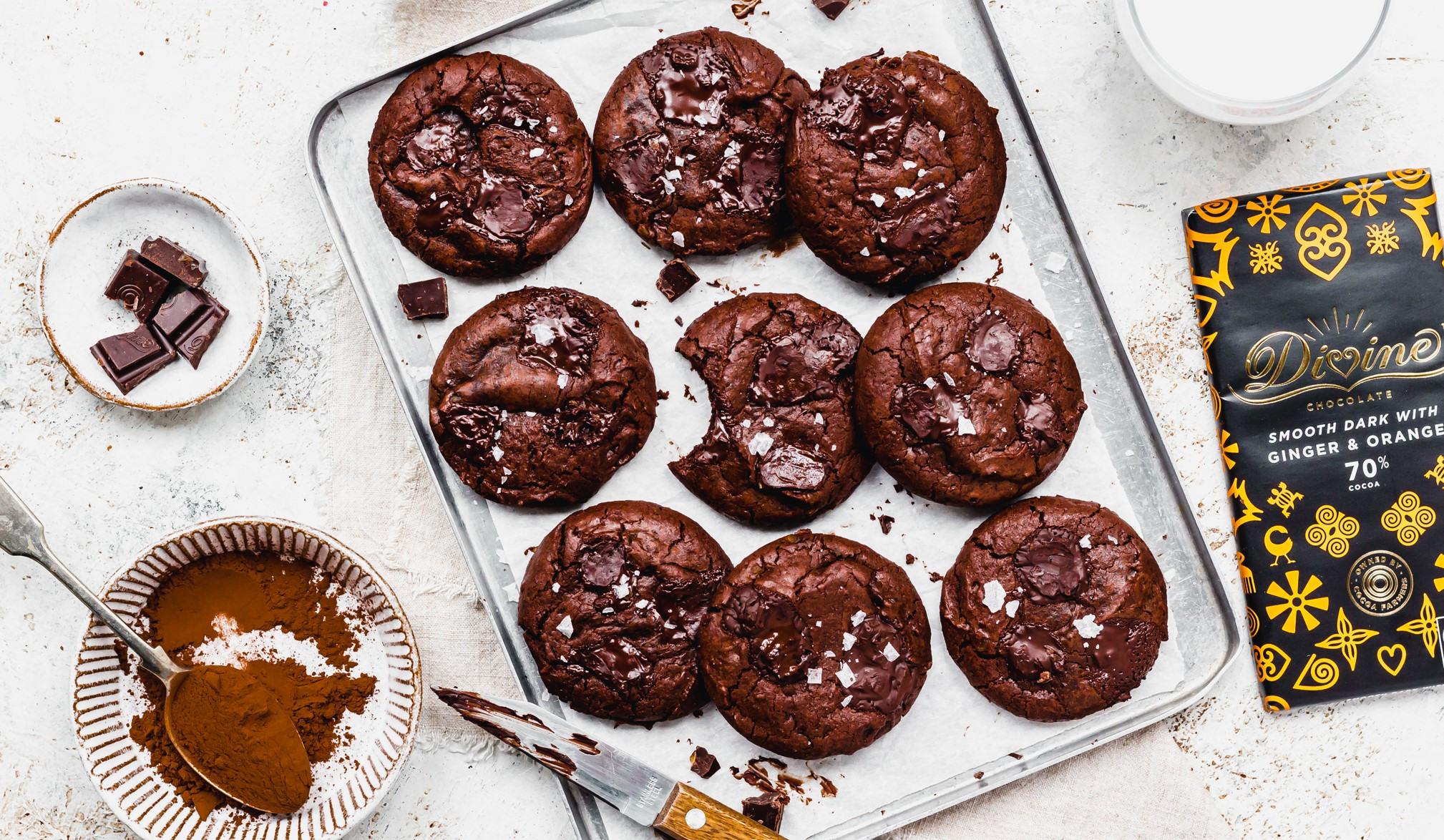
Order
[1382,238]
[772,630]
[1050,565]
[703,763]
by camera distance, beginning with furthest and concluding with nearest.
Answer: [1382,238] → [703,763] → [1050,565] → [772,630]

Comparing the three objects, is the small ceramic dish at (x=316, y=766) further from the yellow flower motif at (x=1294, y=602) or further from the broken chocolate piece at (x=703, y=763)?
the yellow flower motif at (x=1294, y=602)

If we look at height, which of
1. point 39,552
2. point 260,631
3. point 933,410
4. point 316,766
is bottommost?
point 316,766

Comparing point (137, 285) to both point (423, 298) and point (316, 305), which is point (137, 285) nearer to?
point (316, 305)

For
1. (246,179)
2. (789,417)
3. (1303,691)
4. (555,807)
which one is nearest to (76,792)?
(555,807)

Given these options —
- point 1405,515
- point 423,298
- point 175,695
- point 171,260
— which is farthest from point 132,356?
point 1405,515

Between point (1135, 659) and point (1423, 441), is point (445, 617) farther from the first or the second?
point (1423, 441)

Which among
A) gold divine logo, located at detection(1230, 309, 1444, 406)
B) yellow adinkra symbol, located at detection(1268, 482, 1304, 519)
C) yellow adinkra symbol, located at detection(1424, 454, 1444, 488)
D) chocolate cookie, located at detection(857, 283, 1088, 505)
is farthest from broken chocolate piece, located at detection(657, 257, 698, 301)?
yellow adinkra symbol, located at detection(1424, 454, 1444, 488)

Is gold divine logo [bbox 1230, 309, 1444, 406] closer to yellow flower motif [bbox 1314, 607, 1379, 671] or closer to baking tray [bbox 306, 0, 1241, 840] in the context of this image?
baking tray [bbox 306, 0, 1241, 840]
